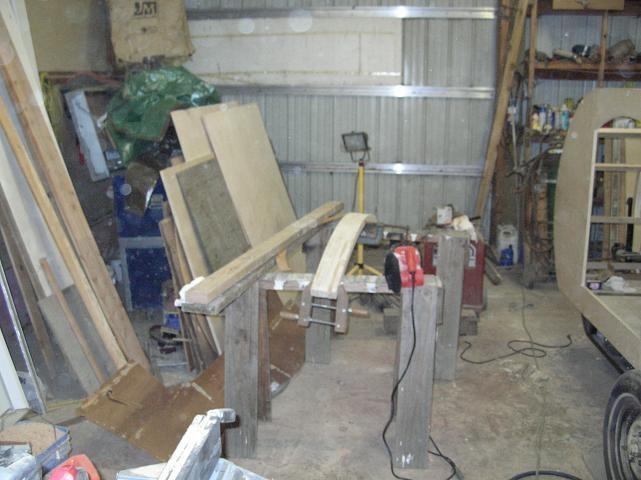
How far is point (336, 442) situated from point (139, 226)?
228 centimetres

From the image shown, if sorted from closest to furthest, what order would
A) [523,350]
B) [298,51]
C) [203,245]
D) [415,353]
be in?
1. [415,353]
2. [203,245]
3. [523,350]
4. [298,51]

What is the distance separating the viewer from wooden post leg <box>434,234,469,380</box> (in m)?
3.29

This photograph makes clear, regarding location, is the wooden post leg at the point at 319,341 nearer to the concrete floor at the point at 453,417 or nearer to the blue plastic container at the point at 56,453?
the concrete floor at the point at 453,417

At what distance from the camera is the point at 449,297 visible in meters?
3.41

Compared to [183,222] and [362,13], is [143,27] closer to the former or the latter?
[362,13]

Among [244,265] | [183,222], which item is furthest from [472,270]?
[244,265]

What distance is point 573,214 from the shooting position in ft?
10.3

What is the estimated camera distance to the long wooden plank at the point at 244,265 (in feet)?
7.43

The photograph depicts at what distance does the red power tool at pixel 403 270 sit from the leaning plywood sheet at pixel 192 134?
1671mm

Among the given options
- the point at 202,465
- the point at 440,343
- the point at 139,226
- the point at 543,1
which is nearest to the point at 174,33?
the point at 139,226

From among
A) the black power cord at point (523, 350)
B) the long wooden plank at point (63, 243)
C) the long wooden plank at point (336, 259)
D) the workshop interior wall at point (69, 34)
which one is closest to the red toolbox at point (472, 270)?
the black power cord at point (523, 350)

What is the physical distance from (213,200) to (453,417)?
188 centimetres

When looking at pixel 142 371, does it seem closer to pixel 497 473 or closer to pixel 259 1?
pixel 497 473

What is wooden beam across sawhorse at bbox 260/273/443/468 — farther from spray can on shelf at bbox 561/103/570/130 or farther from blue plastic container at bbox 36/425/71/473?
spray can on shelf at bbox 561/103/570/130
